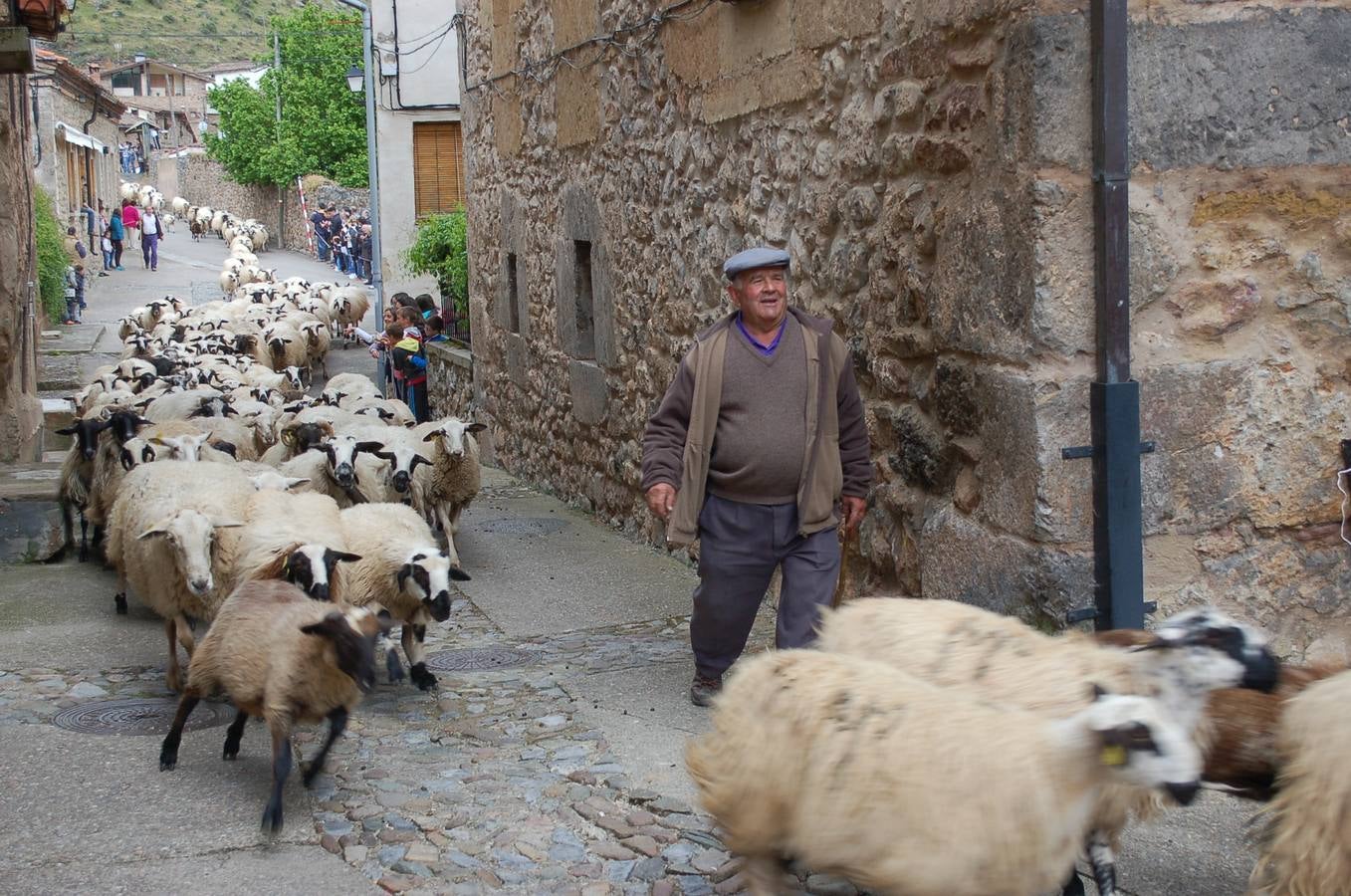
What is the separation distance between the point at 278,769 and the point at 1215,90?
381 centimetres

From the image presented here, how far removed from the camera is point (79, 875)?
4242 millimetres

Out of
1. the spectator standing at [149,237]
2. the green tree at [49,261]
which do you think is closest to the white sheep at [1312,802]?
the green tree at [49,261]

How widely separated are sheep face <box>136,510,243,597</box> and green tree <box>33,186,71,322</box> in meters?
18.6

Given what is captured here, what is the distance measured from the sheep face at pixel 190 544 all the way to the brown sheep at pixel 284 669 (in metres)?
1.09

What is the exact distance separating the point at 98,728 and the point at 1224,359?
4.47m

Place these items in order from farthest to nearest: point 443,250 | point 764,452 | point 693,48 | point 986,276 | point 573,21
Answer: point 443,250
point 573,21
point 693,48
point 764,452
point 986,276

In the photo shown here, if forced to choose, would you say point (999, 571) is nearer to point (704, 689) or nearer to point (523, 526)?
point (704, 689)

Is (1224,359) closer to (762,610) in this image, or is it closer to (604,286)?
(762,610)

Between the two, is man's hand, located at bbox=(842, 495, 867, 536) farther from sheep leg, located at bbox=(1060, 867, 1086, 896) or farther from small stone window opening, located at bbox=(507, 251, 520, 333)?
small stone window opening, located at bbox=(507, 251, 520, 333)

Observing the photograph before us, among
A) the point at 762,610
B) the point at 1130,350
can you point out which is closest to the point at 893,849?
the point at 1130,350

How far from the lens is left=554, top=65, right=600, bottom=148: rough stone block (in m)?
9.98

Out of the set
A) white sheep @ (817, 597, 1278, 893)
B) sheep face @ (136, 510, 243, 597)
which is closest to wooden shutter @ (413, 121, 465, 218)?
sheep face @ (136, 510, 243, 597)

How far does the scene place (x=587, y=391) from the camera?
10430mm

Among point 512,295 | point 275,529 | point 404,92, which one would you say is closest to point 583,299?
point 512,295
